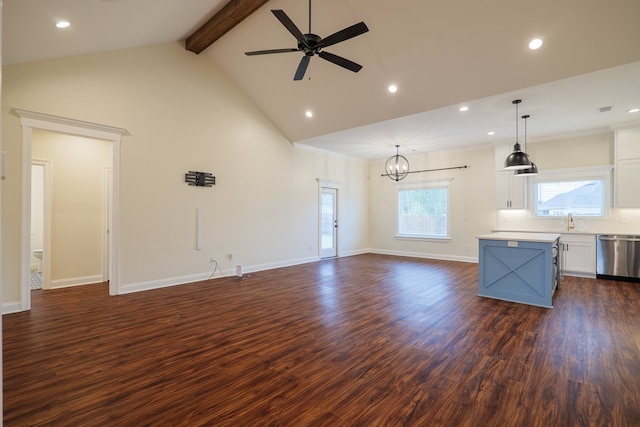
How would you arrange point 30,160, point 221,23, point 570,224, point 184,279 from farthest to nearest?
point 570,224 < point 184,279 < point 221,23 < point 30,160

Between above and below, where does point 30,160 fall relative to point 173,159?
below

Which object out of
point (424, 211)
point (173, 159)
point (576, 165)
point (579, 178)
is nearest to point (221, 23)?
point (173, 159)

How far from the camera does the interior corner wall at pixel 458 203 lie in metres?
7.96

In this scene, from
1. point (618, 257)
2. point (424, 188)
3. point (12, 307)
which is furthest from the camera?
point (424, 188)

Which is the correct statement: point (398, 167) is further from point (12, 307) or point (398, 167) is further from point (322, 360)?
point (12, 307)

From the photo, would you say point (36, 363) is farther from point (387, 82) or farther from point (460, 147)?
point (460, 147)

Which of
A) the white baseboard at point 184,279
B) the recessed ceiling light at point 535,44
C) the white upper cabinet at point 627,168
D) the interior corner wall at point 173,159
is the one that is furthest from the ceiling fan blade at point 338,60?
the white upper cabinet at point 627,168

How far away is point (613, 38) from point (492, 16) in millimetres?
1367

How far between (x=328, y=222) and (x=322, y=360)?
617 cm

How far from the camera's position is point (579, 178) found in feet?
22.2

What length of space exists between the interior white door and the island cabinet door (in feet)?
14.7

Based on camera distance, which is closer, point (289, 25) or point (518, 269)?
point (289, 25)

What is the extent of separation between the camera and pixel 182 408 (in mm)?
2254

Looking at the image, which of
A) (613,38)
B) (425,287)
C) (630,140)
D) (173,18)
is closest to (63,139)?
(173,18)
